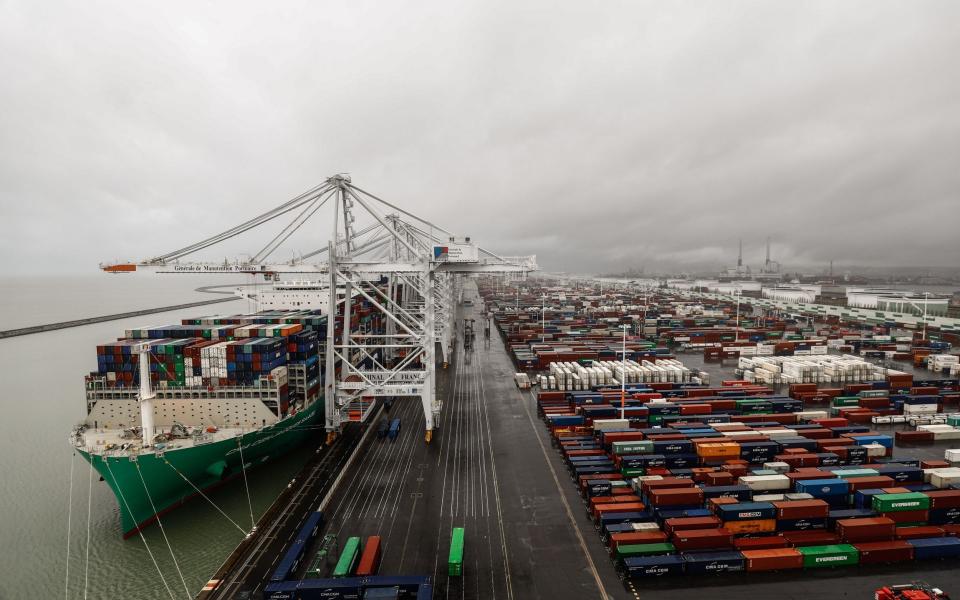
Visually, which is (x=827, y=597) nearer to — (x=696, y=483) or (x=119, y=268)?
(x=696, y=483)

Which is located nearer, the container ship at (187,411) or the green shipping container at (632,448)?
the container ship at (187,411)

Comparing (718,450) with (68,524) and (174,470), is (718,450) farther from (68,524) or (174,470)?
(68,524)

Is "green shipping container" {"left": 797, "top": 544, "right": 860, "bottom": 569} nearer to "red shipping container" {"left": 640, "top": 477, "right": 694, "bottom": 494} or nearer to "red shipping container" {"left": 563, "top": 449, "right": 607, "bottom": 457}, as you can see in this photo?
"red shipping container" {"left": 640, "top": 477, "right": 694, "bottom": 494}

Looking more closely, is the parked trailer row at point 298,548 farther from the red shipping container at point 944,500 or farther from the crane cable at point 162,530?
the red shipping container at point 944,500

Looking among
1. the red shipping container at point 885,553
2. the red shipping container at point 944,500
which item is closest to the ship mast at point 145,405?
the red shipping container at point 885,553

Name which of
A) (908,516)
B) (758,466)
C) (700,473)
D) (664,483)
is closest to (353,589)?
(664,483)
